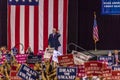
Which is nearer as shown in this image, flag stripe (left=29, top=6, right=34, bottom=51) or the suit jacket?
the suit jacket

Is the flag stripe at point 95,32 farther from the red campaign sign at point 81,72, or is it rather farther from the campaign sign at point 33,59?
the red campaign sign at point 81,72

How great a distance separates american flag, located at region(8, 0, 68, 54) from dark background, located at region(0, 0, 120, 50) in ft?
1.32

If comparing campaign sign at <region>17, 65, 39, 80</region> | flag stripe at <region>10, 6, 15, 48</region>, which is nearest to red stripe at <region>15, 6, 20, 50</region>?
flag stripe at <region>10, 6, 15, 48</region>

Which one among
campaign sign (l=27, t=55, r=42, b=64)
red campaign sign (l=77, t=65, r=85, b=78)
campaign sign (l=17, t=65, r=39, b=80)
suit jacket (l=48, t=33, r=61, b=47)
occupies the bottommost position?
suit jacket (l=48, t=33, r=61, b=47)

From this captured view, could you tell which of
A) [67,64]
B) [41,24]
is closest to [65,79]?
[67,64]

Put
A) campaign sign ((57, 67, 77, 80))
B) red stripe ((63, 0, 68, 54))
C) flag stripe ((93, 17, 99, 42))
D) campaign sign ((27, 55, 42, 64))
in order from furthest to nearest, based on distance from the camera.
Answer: red stripe ((63, 0, 68, 54)), flag stripe ((93, 17, 99, 42)), campaign sign ((27, 55, 42, 64)), campaign sign ((57, 67, 77, 80))

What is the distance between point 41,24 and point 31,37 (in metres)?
0.67

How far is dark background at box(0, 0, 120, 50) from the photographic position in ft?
76.2

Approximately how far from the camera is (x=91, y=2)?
920 inches

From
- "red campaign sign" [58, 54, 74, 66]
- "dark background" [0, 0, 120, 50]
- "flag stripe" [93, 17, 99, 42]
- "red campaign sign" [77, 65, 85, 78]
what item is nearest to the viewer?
"red campaign sign" [77, 65, 85, 78]

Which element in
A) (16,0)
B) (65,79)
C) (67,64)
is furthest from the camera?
(16,0)

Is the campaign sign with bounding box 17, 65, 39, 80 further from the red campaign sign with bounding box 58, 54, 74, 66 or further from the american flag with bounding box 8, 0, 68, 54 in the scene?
the american flag with bounding box 8, 0, 68, 54

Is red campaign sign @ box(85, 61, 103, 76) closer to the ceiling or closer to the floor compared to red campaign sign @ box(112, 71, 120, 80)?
closer to the ceiling

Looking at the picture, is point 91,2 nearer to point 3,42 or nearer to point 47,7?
point 47,7
